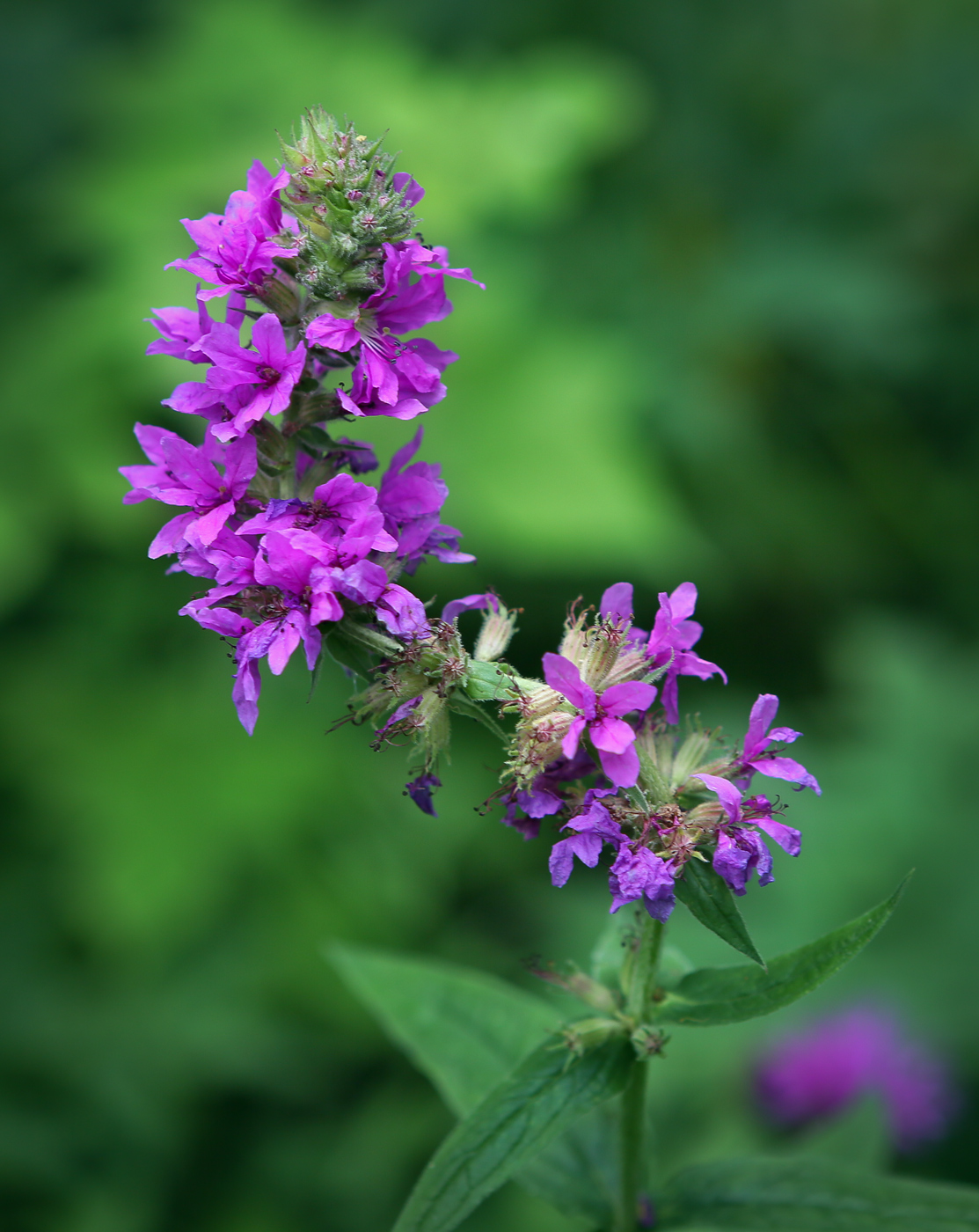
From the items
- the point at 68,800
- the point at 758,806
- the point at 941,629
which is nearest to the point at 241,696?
the point at 758,806

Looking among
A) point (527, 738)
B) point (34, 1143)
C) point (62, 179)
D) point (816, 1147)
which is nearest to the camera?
point (527, 738)

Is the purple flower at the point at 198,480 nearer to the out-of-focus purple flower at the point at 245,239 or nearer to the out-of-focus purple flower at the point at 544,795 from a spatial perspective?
the out-of-focus purple flower at the point at 245,239

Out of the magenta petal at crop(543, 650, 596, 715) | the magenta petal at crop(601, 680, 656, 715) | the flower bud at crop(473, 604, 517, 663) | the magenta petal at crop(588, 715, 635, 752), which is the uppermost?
the flower bud at crop(473, 604, 517, 663)

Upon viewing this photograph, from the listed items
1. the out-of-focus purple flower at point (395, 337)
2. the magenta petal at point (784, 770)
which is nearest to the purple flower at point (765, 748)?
the magenta petal at point (784, 770)

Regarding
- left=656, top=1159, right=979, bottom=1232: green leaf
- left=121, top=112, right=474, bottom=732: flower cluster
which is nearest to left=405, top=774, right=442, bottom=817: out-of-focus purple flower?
left=121, top=112, right=474, bottom=732: flower cluster

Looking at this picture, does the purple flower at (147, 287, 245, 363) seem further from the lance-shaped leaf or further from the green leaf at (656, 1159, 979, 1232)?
the green leaf at (656, 1159, 979, 1232)

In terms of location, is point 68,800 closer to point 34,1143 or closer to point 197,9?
point 34,1143
